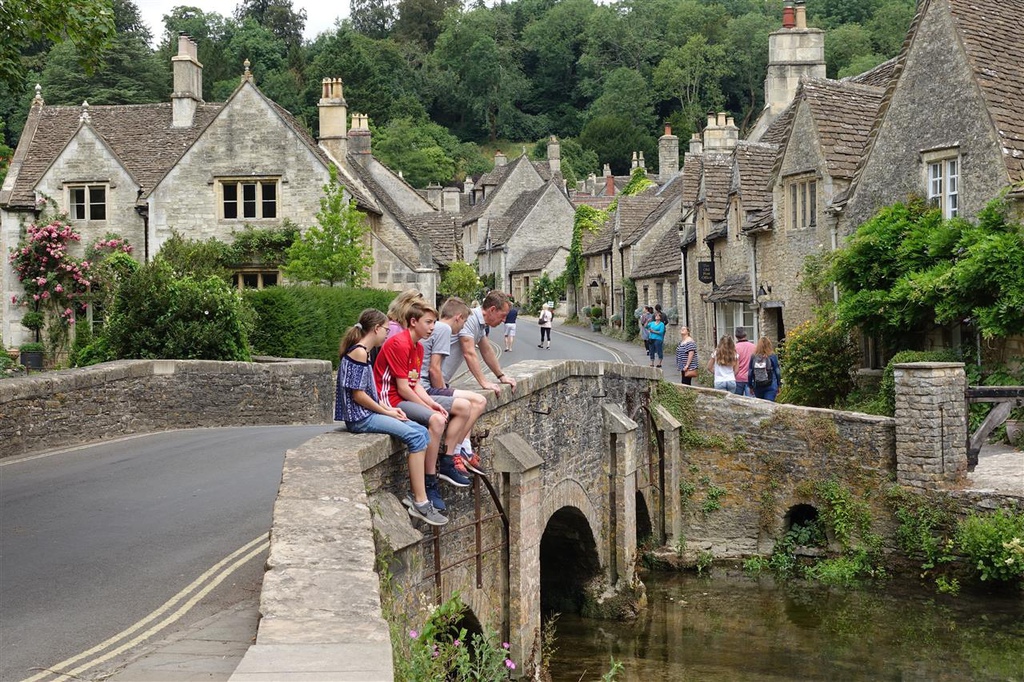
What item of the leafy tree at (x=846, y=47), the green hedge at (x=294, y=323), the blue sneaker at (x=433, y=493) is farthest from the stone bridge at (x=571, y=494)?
the leafy tree at (x=846, y=47)

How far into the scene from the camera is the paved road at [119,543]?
27.4 feet

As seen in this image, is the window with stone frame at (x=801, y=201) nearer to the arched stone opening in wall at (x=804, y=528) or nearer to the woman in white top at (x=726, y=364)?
the woman in white top at (x=726, y=364)

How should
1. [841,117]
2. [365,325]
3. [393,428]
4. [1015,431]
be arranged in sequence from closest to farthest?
1. [393,428]
2. [365,325]
3. [1015,431]
4. [841,117]

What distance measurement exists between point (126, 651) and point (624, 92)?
12193 centimetres

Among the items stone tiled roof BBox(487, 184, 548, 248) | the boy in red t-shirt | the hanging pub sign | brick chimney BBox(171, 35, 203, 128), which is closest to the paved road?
the boy in red t-shirt

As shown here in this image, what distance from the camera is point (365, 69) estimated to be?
11231 cm

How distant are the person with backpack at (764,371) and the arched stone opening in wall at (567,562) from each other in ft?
19.1

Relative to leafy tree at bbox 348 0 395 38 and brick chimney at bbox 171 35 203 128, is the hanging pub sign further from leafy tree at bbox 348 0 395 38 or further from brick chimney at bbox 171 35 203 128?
leafy tree at bbox 348 0 395 38

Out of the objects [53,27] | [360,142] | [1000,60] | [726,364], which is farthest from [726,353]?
[360,142]

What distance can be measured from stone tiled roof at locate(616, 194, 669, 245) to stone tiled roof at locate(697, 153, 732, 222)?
13786mm

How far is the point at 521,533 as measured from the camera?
50.0 ft

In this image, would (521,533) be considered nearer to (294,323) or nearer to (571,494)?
(571,494)

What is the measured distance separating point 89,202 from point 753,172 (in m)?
20.4

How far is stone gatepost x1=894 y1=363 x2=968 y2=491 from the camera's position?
68.7 feet
